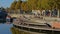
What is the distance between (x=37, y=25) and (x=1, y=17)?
70.4 m

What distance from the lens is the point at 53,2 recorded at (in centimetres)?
5588

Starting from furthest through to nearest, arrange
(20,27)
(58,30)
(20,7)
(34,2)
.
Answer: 1. (20,7)
2. (34,2)
3. (20,27)
4. (58,30)

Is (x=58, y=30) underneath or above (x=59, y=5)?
underneath

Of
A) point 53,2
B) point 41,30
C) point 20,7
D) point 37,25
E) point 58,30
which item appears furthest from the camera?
point 20,7

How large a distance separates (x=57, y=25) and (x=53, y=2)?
48.8 ft

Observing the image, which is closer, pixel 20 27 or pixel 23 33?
pixel 23 33

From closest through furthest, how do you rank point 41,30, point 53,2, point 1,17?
1. point 41,30
2. point 53,2
3. point 1,17

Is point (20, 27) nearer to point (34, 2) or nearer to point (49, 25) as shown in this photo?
point (49, 25)

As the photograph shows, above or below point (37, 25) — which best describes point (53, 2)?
above

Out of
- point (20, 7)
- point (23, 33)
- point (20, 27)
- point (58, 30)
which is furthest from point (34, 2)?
point (20, 7)

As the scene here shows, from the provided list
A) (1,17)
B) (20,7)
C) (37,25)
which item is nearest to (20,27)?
(37,25)

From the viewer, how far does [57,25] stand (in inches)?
1645

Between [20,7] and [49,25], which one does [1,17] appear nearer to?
[20,7]

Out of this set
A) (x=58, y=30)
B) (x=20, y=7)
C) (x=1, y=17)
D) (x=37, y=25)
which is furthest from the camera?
(x=20, y=7)
